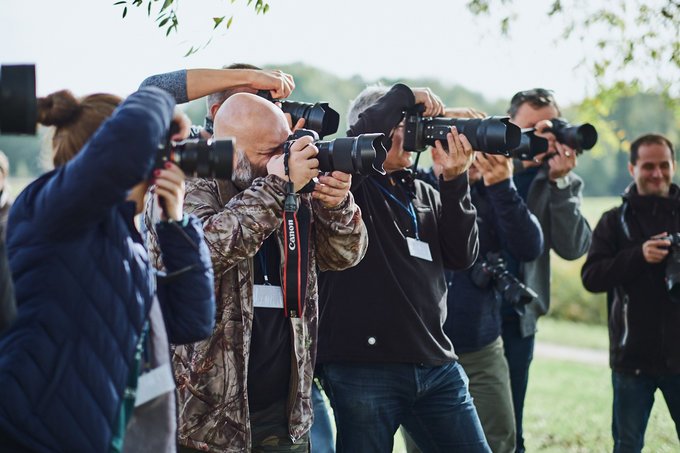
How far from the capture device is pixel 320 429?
336 centimetres

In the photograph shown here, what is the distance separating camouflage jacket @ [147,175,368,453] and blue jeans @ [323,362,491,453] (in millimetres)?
407

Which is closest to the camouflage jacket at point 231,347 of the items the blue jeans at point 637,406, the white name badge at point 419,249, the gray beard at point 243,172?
the gray beard at point 243,172

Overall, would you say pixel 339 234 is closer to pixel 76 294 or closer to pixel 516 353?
pixel 76 294

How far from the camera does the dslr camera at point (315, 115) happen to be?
3.15 metres

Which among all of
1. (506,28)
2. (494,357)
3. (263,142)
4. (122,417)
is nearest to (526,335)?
(494,357)

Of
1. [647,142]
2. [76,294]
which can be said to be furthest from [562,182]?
[76,294]

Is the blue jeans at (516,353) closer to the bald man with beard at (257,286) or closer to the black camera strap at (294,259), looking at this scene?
the bald man with beard at (257,286)

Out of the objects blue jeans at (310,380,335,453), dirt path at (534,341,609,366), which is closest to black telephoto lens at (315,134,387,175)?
blue jeans at (310,380,335,453)

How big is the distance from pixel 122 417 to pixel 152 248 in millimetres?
781

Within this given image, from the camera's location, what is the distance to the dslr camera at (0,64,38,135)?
1.66m

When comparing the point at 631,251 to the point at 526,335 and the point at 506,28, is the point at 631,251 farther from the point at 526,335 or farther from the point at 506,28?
the point at 506,28

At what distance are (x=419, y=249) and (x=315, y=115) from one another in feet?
2.29

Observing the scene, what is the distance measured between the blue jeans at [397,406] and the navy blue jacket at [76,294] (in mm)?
1357

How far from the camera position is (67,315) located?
65.4 inches
